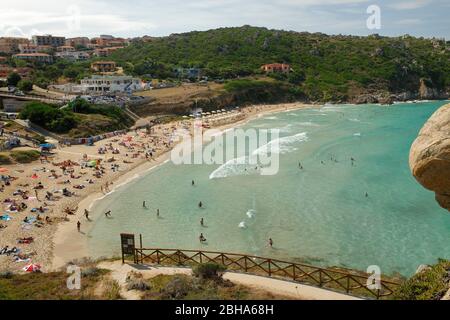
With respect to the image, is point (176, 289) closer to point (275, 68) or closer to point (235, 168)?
point (235, 168)

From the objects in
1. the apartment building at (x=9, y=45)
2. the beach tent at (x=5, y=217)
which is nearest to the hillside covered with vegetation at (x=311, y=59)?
the apartment building at (x=9, y=45)

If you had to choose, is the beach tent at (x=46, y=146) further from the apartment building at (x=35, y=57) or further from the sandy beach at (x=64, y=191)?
the apartment building at (x=35, y=57)

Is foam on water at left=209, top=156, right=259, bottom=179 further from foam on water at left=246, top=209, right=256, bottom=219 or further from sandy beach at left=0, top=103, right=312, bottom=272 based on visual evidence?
foam on water at left=246, top=209, right=256, bottom=219

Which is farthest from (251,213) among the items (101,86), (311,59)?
(311,59)

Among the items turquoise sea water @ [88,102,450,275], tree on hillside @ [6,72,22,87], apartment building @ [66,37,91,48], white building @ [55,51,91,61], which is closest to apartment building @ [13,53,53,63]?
white building @ [55,51,91,61]

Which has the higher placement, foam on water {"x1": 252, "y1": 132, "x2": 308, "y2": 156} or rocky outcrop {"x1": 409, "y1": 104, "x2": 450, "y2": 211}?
rocky outcrop {"x1": 409, "y1": 104, "x2": 450, "y2": 211}

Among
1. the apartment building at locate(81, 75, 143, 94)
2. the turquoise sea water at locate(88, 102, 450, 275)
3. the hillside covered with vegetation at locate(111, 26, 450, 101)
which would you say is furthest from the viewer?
the hillside covered with vegetation at locate(111, 26, 450, 101)
